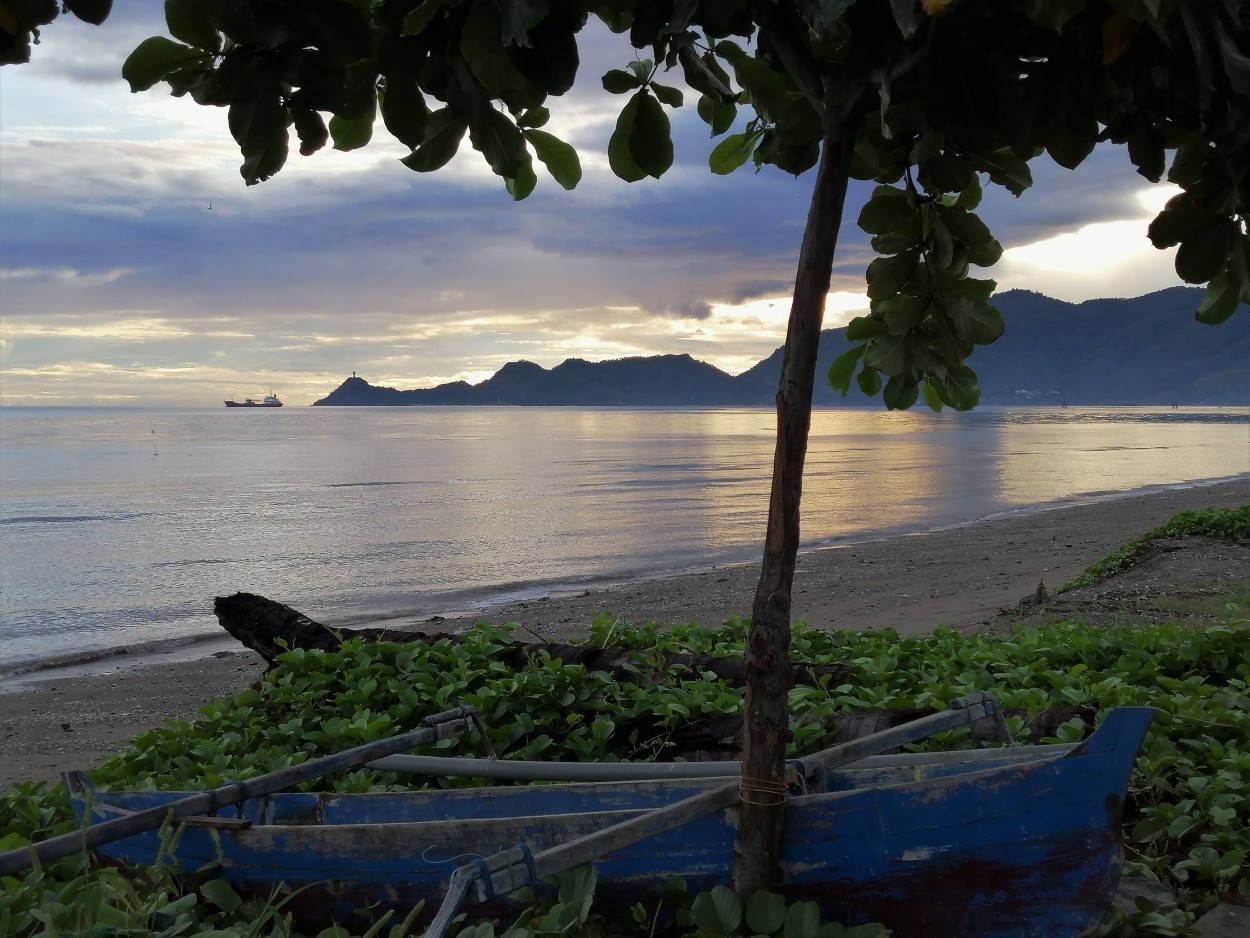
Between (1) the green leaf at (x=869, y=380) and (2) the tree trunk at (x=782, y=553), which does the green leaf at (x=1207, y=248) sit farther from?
(1) the green leaf at (x=869, y=380)

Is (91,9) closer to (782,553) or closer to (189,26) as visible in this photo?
(189,26)

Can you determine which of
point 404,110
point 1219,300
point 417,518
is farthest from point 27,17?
point 417,518

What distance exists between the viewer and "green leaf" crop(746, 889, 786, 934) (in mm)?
2562

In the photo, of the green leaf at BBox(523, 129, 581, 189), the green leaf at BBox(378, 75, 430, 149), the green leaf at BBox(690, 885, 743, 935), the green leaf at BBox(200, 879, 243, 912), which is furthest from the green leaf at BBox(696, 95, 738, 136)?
the green leaf at BBox(200, 879, 243, 912)

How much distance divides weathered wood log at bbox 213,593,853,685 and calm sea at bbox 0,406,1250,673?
806cm

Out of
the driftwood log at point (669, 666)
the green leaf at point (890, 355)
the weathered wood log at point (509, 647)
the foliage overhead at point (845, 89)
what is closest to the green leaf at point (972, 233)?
the foliage overhead at point (845, 89)

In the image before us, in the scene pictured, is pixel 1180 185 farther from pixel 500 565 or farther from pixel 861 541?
pixel 861 541

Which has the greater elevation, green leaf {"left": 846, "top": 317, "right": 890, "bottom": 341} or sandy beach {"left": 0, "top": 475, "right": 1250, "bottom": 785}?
green leaf {"left": 846, "top": 317, "right": 890, "bottom": 341}

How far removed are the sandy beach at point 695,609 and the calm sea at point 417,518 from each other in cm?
182

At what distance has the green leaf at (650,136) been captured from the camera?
2711 millimetres

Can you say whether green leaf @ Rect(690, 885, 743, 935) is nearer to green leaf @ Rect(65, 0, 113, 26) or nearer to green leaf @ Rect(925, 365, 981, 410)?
green leaf @ Rect(925, 365, 981, 410)

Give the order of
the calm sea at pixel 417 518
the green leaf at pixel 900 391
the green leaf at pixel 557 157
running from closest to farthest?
the green leaf at pixel 557 157, the green leaf at pixel 900 391, the calm sea at pixel 417 518

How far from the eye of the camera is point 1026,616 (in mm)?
9945

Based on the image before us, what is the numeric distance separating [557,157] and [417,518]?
86.9 ft
